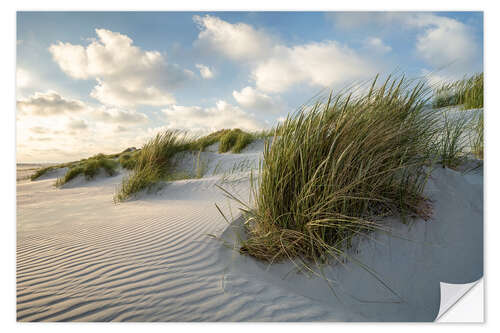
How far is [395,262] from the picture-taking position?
1835 millimetres

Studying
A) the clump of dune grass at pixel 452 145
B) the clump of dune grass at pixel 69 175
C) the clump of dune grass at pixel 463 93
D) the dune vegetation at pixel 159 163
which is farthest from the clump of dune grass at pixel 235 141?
the clump of dune grass at pixel 452 145

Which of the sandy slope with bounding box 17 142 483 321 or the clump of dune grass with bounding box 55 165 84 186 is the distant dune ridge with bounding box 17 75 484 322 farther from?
the clump of dune grass with bounding box 55 165 84 186

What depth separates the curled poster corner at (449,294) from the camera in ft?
5.70

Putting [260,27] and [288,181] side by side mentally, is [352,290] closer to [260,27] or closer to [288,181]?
[288,181]

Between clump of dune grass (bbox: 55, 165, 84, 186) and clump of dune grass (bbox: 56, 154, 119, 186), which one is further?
clump of dune grass (bbox: 56, 154, 119, 186)

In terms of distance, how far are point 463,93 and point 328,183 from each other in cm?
308

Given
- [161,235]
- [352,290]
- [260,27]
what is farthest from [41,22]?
[352,290]

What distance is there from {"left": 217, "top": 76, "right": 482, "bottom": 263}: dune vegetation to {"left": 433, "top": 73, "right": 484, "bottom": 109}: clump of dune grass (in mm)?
1588

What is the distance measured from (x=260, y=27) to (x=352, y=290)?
8.22 feet

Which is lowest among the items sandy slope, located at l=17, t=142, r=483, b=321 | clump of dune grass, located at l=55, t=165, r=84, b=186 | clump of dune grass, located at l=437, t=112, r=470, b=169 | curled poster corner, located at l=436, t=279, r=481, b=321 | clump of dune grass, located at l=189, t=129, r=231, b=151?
curled poster corner, located at l=436, t=279, r=481, b=321

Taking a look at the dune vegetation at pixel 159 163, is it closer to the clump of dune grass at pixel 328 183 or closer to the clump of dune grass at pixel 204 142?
the clump of dune grass at pixel 204 142

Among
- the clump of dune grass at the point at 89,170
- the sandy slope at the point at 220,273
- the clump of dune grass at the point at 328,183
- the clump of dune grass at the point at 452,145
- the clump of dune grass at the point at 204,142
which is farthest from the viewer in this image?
the clump of dune grass at the point at 204,142

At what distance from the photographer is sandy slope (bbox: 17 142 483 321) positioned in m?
1.41

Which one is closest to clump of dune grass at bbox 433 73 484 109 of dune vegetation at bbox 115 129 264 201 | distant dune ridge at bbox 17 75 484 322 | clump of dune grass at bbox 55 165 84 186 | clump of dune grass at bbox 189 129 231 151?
distant dune ridge at bbox 17 75 484 322
